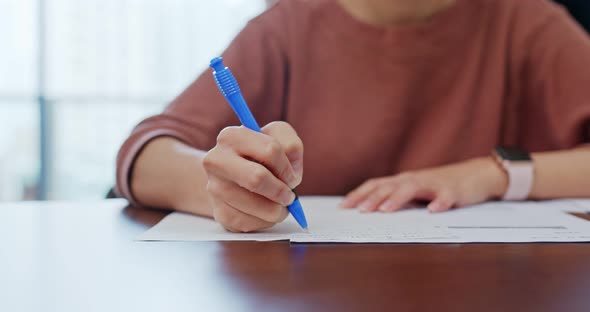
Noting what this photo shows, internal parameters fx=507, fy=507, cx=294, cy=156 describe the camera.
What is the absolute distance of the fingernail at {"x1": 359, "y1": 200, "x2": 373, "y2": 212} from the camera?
0.65 m

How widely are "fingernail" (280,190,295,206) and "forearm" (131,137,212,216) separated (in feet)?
0.50

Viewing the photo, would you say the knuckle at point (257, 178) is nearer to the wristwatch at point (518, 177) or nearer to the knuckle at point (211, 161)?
the knuckle at point (211, 161)

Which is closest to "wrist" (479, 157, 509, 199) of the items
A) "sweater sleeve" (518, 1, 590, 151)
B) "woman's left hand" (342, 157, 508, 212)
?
"woman's left hand" (342, 157, 508, 212)

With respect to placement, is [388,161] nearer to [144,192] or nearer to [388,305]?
[144,192]

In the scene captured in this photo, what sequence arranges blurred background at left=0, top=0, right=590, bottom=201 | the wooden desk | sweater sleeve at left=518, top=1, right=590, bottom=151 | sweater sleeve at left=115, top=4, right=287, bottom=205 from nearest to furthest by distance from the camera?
the wooden desk
sweater sleeve at left=115, top=4, right=287, bottom=205
sweater sleeve at left=518, top=1, right=590, bottom=151
blurred background at left=0, top=0, right=590, bottom=201

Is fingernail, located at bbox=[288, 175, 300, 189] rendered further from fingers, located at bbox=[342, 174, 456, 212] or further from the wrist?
the wrist

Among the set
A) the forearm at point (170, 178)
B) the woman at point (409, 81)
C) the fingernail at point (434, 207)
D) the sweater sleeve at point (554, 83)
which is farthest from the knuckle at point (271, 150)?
the sweater sleeve at point (554, 83)

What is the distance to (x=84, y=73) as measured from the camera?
2762 millimetres

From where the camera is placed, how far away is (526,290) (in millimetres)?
322

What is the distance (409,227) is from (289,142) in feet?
0.55

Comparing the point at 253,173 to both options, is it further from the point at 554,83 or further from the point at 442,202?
the point at 554,83

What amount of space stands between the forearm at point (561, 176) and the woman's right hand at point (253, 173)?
460 millimetres

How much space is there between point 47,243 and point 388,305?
1.10 feet

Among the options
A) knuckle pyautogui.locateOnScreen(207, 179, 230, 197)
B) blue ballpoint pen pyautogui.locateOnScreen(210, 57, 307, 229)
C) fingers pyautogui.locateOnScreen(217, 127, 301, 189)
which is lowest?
knuckle pyautogui.locateOnScreen(207, 179, 230, 197)
